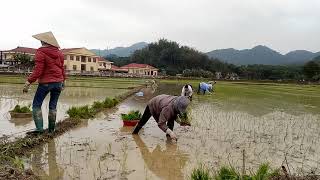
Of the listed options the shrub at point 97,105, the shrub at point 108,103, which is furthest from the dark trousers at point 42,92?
the shrub at point 108,103

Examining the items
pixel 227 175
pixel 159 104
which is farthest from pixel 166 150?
pixel 227 175

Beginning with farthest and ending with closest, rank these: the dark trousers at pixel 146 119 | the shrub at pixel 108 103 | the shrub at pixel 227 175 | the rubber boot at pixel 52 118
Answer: the shrub at pixel 108 103, the dark trousers at pixel 146 119, the rubber boot at pixel 52 118, the shrub at pixel 227 175

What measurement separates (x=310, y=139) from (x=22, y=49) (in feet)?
242

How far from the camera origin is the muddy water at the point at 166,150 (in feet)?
17.6

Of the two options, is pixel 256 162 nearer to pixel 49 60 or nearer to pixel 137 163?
pixel 137 163

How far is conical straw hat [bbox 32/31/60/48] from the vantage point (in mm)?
7203

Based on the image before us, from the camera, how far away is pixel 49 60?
7230 millimetres

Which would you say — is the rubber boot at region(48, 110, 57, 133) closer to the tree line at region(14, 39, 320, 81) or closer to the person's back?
the person's back

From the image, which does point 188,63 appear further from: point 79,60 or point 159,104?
point 159,104

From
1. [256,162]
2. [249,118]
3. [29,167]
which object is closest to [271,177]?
[256,162]

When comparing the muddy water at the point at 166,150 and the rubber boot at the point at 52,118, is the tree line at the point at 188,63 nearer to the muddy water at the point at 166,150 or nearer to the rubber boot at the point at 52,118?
the muddy water at the point at 166,150

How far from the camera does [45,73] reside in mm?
7277

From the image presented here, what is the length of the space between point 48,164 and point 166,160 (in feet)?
5.76

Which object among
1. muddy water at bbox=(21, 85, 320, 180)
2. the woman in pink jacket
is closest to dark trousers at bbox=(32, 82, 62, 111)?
the woman in pink jacket
